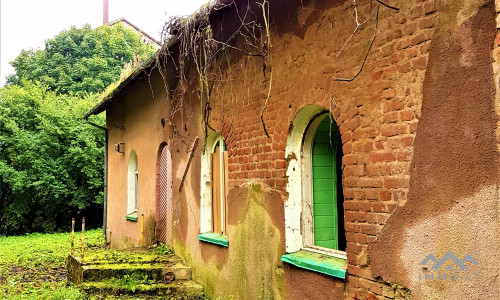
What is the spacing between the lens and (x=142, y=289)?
664 centimetres

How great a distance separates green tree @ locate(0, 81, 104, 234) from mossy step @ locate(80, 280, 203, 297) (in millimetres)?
13731

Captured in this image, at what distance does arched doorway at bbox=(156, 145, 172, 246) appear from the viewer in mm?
8766

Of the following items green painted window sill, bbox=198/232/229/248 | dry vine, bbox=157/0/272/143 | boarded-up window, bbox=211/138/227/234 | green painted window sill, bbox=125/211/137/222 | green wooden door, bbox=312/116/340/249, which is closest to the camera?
green wooden door, bbox=312/116/340/249

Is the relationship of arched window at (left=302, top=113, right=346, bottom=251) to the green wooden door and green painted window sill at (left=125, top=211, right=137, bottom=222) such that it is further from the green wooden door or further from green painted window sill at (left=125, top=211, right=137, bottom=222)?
green painted window sill at (left=125, top=211, right=137, bottom=222)

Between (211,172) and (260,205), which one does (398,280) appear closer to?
(260,205)

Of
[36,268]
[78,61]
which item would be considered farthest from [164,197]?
[78,61]

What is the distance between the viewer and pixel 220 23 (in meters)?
6.45

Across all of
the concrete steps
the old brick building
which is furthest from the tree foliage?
the old brick building

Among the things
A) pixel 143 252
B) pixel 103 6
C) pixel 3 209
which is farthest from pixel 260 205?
pixel 103 6

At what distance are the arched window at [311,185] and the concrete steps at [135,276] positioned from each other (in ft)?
8.38

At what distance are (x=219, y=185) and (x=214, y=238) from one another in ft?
2.85

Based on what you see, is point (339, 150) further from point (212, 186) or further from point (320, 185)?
point (212, 186)

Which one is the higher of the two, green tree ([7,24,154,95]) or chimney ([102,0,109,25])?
chimney ([102,0,109,25])

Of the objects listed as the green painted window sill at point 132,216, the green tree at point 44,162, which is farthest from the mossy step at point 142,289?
the green tree at point 44,162
